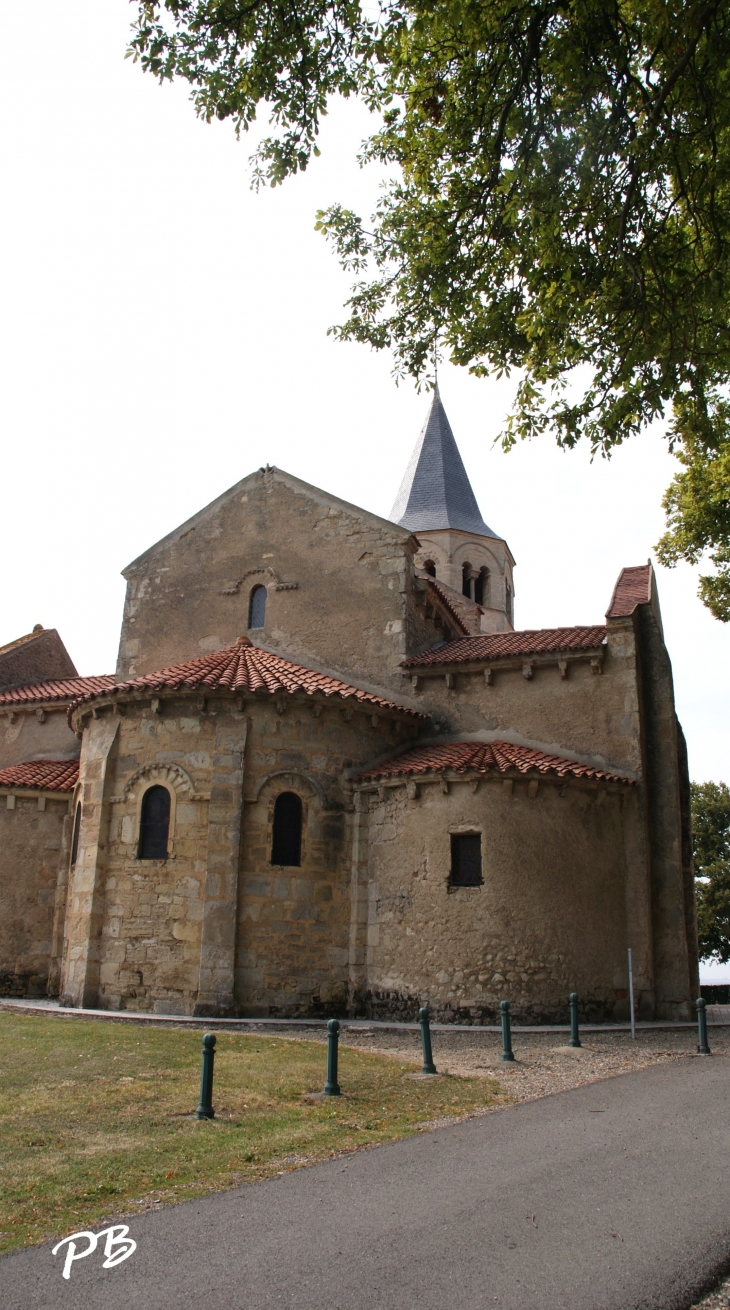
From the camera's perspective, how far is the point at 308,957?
1645 cm

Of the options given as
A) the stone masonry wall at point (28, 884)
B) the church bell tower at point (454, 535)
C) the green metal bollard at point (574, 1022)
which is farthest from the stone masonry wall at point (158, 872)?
the church bell tower at point (454, 535)

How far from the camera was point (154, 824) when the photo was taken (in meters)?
16.8

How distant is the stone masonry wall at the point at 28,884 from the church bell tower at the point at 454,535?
17.1 m

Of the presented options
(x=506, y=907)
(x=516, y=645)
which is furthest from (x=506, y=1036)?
(x=516, y=645)

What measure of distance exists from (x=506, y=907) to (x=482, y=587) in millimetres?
20531

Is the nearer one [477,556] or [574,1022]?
[574,1022]

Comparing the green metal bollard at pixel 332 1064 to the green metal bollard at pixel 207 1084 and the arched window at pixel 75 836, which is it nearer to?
the green metal bollard at pixel 207 1084

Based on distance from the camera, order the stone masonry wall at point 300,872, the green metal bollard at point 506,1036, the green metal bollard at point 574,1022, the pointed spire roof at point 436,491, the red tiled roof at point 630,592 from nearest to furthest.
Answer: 1. the green metal bollard at point 506,1036
2. the green metal bollard at point 574,1022
3. the stone masonry wall at point 300,872
4. the red tiled roof at point 630,592
5. the pointed spire roof at point 436,491

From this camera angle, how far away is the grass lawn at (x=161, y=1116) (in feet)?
20.0

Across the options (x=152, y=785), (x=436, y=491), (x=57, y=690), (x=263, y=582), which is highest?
(x=436, y=491)

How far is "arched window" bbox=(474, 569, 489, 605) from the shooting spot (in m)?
35.0

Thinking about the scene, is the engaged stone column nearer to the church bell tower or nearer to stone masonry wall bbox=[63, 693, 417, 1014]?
stone masonry wall bbox=[63, 693, 417, 1014]

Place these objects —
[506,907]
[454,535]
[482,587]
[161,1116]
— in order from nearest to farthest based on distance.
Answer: [161,1116]
[506,907]
[454,535]
[482,587]

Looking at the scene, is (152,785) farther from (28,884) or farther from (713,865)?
(713,865)
